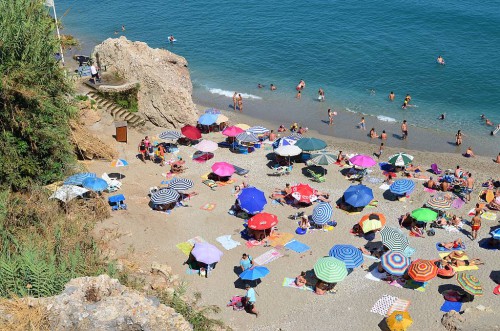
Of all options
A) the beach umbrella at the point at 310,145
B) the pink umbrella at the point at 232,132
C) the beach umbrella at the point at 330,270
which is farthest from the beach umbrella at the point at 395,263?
the pink umbrella at the point at 232,132

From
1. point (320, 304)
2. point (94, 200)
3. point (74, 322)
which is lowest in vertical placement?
point (320, 304)

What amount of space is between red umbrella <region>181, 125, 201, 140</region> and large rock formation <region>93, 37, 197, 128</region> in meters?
2.59

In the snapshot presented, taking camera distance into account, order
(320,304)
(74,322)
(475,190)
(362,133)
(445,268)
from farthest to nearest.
Answer: 1. (362,133)
2. (475,190)
3. (445,268)
4. (320,304)
5. (74,322)

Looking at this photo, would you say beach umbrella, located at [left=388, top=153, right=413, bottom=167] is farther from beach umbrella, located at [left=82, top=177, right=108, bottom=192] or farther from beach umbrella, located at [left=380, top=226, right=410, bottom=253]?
beach umbrella, located at [left=82, top=177, right=108, bottom=192]

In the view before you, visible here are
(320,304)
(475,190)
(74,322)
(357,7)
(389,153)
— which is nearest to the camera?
(74,322)

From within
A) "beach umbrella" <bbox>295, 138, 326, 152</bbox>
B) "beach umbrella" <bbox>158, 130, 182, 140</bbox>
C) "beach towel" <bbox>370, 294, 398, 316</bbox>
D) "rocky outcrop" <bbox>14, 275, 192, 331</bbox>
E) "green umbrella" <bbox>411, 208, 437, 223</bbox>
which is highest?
"rocky outcrop" <bbox>14, 275, 192, 331</bbox>

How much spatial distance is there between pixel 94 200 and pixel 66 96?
480 centimetres

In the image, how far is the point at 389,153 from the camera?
98.4 feet

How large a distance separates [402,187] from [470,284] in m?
6.95

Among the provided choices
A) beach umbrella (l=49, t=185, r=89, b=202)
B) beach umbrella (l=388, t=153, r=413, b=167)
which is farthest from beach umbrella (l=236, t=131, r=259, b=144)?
beach umbrella (l=49, t=185, r=89, b=202)

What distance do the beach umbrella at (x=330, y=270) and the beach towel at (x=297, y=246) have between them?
88.6 inches

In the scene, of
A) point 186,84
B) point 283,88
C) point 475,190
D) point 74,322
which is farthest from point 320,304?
point 283,88

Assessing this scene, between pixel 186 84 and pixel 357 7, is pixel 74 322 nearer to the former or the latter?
pixel 186 84

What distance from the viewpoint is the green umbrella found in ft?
68.5
